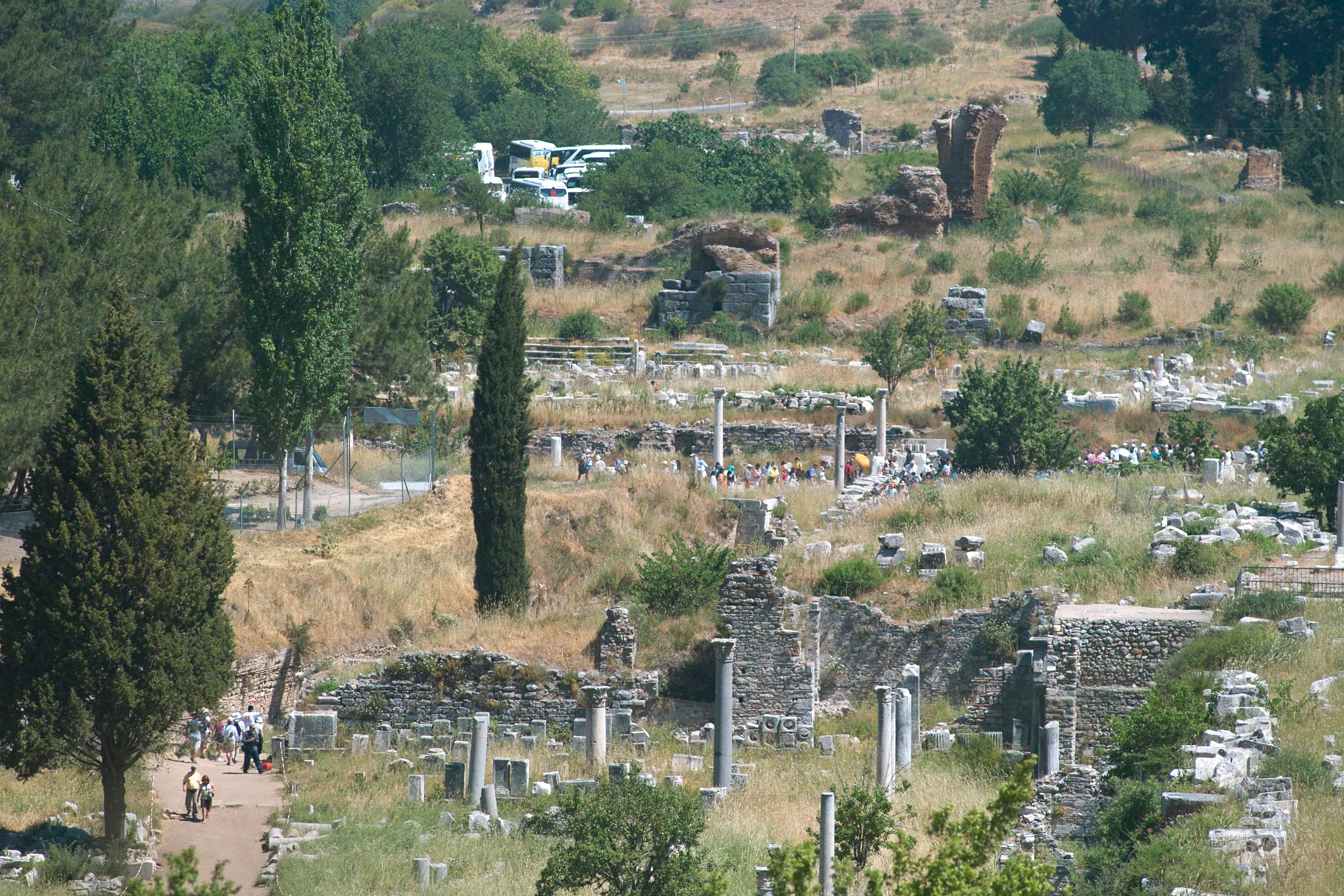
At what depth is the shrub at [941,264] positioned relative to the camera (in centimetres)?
5566

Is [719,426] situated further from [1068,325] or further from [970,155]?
[970,155]

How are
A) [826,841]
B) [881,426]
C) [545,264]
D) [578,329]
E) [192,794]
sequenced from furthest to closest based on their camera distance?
→ [545,264], [578,329], [881,426], [192,794], [826,841]

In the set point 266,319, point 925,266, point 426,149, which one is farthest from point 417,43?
point 266,319

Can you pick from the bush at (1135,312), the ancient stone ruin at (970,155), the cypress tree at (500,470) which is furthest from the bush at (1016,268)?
the cypress tree at (500,470)

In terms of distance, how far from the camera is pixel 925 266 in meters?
56.1

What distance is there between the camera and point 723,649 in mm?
22234

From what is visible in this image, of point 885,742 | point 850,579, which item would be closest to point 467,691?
point 850,579

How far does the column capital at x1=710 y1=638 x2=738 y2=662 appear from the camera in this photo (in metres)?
22.1

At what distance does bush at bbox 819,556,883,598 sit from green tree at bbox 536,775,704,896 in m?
10.2

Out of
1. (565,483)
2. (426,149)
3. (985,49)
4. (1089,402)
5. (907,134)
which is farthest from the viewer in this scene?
(985,49)

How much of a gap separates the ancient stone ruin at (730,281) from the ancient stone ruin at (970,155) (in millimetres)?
10890

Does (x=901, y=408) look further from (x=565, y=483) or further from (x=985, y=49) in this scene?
(x=985, y=49)

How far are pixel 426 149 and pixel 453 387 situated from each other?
102ft

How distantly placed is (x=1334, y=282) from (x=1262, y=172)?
48.8 feet
